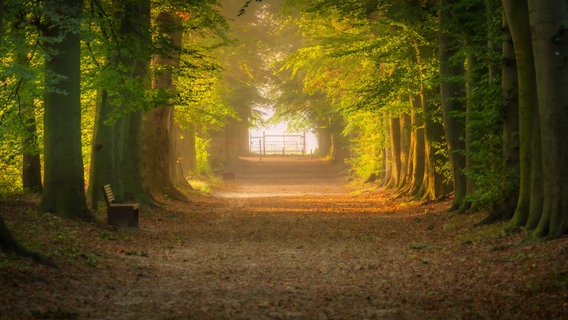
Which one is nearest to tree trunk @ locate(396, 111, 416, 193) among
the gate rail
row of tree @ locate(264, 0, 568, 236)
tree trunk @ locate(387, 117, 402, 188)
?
row of tree @ locate(264, 0, 568, 236)

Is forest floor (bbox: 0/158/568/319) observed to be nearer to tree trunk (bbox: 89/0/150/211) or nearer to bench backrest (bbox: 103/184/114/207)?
bench backrest (bbox: 103/184/114/207)

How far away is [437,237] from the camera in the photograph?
15.7 meters

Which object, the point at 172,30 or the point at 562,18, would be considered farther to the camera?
the point at 172,30

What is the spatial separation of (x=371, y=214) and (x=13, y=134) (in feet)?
33.4

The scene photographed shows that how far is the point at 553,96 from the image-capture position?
451 inches

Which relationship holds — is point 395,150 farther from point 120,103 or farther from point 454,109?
point 120,103

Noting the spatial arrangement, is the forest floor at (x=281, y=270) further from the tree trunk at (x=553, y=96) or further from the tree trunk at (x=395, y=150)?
the tree trunk at (x=395, y=150)

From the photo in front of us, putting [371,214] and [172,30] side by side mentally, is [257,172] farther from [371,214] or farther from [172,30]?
[172,30]

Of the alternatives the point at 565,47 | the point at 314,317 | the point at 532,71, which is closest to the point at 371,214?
the point at 532,71

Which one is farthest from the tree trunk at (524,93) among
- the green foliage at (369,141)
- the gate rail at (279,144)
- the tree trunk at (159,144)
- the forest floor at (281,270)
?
the gate rail at (279,144)

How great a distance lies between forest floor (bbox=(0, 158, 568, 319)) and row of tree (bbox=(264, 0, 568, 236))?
1.00 metres

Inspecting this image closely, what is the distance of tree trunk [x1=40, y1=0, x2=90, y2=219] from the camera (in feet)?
48.0

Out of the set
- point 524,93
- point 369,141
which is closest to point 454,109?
point 524,93

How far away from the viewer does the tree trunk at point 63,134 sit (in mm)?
14633
